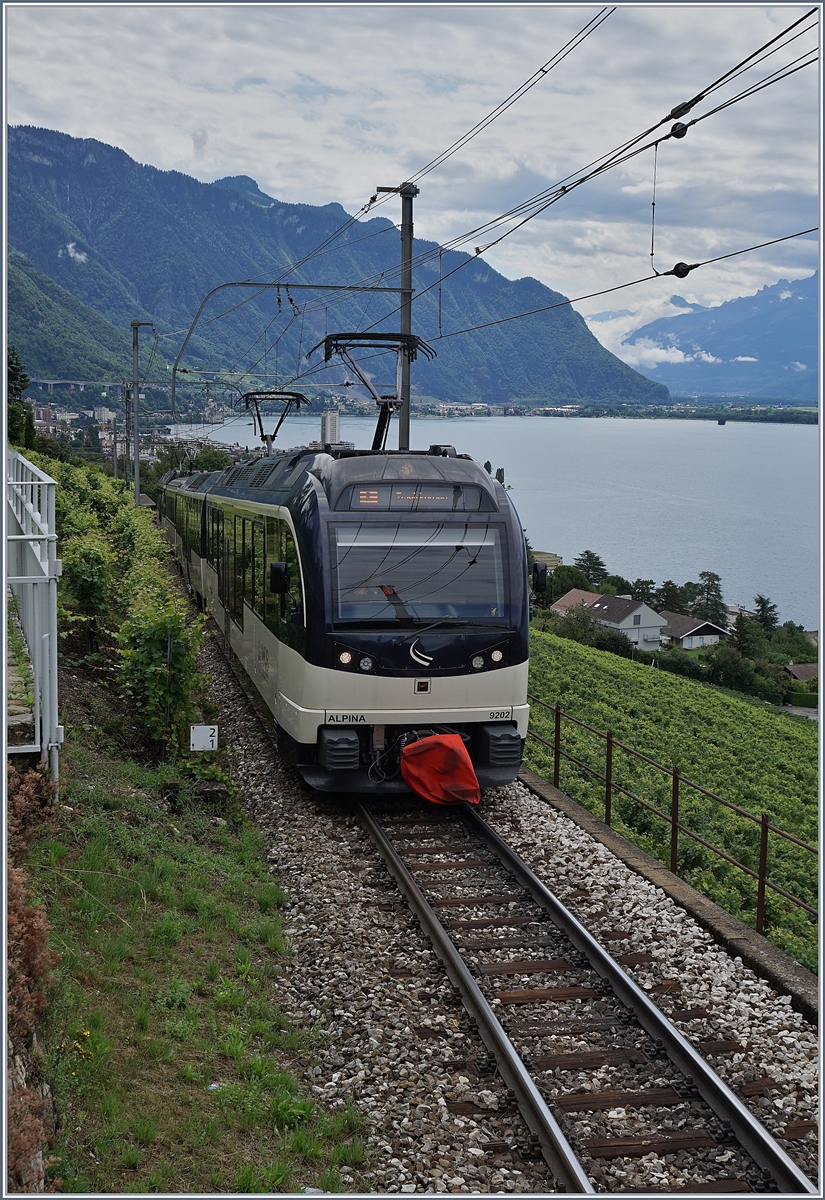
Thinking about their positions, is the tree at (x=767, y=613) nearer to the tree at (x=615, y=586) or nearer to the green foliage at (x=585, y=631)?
the tree at (x=615, y=586)

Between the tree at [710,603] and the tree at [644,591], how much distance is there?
16.1ft

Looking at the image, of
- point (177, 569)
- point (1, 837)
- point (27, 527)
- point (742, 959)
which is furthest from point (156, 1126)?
point (177, 569)

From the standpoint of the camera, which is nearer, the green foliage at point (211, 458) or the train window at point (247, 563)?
the train window at point (247, 563)

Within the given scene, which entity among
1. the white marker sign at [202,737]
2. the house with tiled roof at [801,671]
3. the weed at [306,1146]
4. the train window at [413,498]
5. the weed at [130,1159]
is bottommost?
the house with tiled roof at [801,671]

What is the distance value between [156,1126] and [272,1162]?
57cm

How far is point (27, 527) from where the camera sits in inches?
376

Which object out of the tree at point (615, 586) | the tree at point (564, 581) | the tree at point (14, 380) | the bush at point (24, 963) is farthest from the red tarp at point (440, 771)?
the tree at point (615, 586)

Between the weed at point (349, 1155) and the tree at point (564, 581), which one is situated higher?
the tree at point (564, 581)

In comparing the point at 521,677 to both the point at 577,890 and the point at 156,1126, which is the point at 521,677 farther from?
the point at 156,1126

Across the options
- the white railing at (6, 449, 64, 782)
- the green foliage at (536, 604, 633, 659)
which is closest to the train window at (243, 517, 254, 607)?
the white railing at (6, 449, 64, 782)

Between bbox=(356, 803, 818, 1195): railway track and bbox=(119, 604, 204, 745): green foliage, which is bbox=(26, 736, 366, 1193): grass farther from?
bbox=(119, 604, 204, 745): green foliage

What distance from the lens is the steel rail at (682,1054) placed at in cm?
480

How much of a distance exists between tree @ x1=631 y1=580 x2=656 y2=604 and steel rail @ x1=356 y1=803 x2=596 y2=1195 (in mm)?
110910

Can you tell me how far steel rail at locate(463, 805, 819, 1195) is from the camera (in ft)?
15.8
